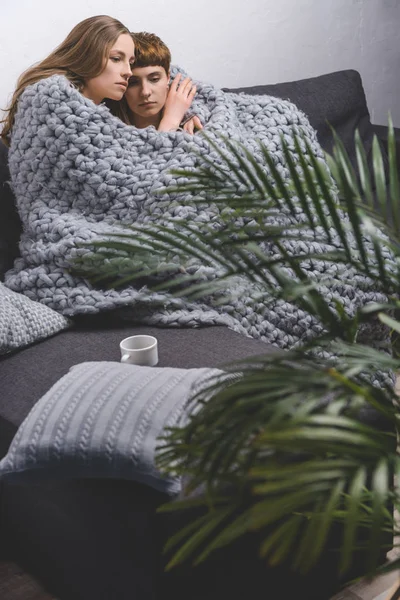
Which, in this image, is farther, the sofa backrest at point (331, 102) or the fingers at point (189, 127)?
the sofa backrest at point (331, 102)

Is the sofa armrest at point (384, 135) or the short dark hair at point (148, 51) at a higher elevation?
the short dark hair at point (148, 51)

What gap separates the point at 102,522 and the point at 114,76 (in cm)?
125

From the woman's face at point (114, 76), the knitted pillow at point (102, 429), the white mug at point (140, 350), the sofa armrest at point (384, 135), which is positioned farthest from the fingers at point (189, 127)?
the knitted pillow at point (102, 429)

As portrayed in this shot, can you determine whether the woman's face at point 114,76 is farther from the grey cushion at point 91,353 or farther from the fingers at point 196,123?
the grey cushion at point 91,353

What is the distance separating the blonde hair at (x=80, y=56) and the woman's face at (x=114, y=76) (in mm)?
14

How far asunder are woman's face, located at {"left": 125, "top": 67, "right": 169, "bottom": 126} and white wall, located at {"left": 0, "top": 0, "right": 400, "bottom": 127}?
0.96 ft

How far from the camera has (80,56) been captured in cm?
205

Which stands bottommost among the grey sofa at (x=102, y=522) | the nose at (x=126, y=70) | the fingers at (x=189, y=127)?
the grey sofa at (x=102, y=522)

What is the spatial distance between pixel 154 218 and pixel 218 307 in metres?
0.27

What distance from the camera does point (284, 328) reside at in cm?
196

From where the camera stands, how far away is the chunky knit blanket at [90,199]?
1.85 m

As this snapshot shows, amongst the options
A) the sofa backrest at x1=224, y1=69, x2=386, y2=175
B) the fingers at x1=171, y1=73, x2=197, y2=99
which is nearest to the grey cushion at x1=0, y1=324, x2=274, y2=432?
the fingers at x1=171, y1=73, x2=197, y2=99

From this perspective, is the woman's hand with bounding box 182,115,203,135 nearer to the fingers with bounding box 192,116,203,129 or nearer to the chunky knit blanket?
the fingers with bounding box 192,116,203,129

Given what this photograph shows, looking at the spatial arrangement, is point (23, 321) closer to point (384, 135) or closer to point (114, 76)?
point (114, 76)
